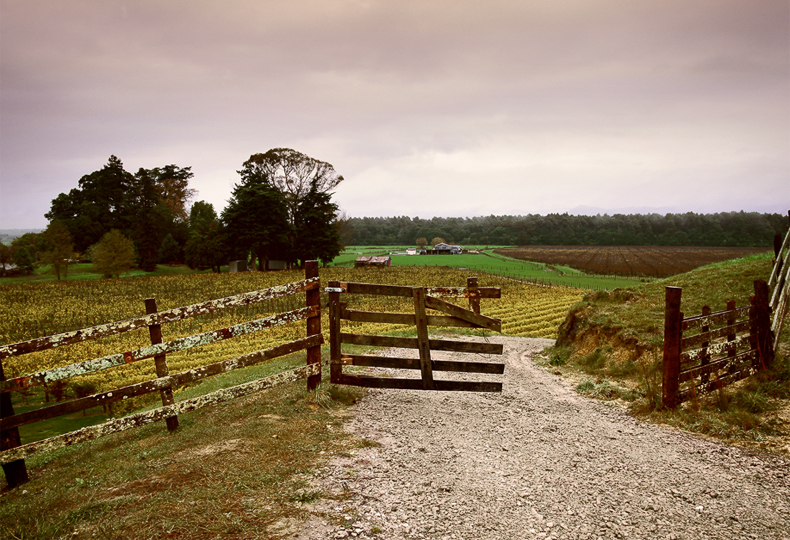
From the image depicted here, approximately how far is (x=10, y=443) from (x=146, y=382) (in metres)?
1.33

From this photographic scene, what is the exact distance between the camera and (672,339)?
261 inches

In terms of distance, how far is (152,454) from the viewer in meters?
5.14

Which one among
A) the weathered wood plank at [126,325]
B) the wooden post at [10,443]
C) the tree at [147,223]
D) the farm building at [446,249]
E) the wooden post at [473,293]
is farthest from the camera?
the farm building at [446,249]

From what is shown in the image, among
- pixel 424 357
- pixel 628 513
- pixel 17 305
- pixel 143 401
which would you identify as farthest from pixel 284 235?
pixel 628 513

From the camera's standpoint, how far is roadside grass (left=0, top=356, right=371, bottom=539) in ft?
12.2

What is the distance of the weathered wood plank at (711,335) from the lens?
22.0ft

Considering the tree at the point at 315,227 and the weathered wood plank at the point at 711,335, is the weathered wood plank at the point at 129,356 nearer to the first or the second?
the weathered wood plank at the point at 711,335

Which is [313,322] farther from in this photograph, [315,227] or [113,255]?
[113,255]

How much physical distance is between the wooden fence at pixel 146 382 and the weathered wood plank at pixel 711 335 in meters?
5.45

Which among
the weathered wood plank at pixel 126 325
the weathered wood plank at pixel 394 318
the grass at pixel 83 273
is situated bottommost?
the grass at pixel 83 273

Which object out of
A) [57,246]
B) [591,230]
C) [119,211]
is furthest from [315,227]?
[591,230]

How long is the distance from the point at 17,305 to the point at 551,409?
35897mm

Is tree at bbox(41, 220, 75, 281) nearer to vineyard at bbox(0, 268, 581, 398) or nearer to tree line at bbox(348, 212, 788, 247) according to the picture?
vineyard at bbox(0, 268, 581, 398)

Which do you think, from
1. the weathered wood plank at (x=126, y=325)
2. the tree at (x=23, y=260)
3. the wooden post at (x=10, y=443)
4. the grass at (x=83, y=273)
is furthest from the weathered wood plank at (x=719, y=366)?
the tree at (x=23, y=260)
